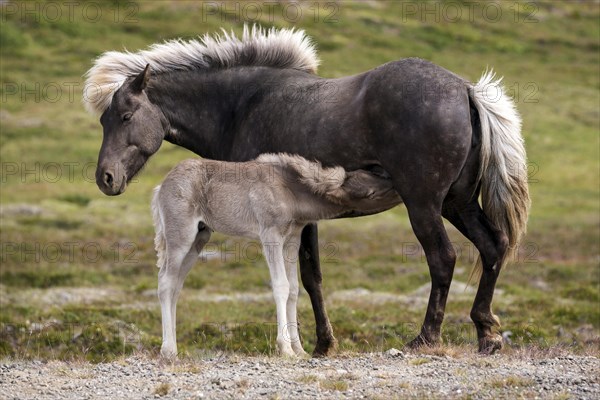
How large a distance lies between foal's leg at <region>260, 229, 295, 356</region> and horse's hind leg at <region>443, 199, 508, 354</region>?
2.37m

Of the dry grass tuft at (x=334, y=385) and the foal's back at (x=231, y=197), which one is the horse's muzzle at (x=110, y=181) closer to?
the foal's back at (x=231, y=197)

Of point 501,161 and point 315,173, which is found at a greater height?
point 501,161

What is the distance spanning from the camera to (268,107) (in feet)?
44.0

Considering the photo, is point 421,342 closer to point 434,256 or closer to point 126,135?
point 434,256

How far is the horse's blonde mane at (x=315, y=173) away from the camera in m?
12.0

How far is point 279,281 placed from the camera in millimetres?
11820

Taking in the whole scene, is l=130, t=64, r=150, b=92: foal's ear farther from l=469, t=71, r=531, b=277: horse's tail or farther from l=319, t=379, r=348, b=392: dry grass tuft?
l=319, t=379, r=348, b=392: dry grass tuft

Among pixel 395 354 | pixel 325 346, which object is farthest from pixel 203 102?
pixel 395 354

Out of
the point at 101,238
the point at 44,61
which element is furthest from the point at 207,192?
the point at 44,61

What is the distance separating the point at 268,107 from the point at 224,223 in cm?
200

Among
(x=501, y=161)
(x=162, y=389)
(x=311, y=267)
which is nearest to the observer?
(x=162, y=389)

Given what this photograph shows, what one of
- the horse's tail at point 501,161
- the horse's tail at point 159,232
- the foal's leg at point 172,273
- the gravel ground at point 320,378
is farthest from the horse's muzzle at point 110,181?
the horse's tail at point 501,161

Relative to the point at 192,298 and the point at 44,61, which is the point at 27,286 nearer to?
the point at 192,298

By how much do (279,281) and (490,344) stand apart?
276 centimetres
